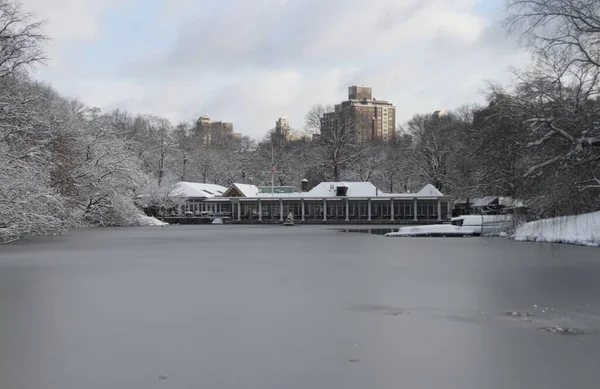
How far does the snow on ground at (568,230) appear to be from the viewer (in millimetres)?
23797

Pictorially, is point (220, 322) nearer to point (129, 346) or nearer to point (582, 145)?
point (129, 346)

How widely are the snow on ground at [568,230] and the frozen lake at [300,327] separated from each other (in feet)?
32.7

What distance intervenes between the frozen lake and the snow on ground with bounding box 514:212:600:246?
996 cm

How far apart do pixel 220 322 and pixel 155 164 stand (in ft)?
201

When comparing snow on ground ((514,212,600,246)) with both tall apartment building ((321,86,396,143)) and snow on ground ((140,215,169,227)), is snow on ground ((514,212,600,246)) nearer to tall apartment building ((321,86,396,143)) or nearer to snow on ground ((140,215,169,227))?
snow on ground ((140,215,169,227))

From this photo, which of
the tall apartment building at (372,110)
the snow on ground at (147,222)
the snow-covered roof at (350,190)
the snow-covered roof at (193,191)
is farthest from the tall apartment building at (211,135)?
the snow on ground at (147,222)

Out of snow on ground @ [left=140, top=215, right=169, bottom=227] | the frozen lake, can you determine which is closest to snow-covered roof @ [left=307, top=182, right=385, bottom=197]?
snow on ground @ [left=140, top=215, right=169, bottom=227]

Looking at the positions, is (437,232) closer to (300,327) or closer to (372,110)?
(300,327)

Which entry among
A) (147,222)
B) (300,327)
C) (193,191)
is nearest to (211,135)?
(193,191)

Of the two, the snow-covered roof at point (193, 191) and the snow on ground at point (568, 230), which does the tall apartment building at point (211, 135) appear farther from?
the snow on ground at point (568, 230)

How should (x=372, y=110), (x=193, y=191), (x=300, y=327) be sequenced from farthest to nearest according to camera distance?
(x=372, y=110)
(x=193, y=191)
(x=300, y=327)

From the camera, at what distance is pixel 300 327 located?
7.60 metres

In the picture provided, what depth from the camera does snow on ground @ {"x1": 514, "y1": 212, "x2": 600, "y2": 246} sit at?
78.1ft

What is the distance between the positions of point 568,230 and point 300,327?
21.0 metres
